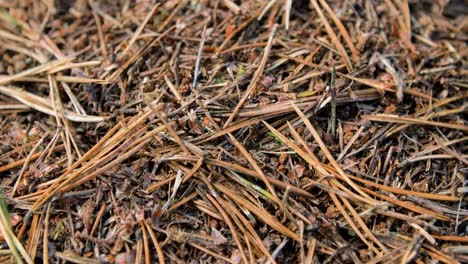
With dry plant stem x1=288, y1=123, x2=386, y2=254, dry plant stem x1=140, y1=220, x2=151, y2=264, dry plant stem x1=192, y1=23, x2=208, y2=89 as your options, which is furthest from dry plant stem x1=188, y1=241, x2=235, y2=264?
dry plant stem x1=192, y1=23, x2=208, y2=89

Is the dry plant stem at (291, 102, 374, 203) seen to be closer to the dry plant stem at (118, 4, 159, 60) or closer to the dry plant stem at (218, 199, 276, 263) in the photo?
the dry plant stem at (218, 199, 276, 263)

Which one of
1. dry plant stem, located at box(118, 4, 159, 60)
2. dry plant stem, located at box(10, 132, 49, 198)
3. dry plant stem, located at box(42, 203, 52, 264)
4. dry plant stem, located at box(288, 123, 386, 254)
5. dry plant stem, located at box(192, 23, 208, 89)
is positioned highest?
dry plant stem, located at box(118, 4, 159, 60)

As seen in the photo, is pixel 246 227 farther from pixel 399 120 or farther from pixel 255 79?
pixel 399 120

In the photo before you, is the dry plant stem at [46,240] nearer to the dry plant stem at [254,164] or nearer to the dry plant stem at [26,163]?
the dry plant stem at [26,163]

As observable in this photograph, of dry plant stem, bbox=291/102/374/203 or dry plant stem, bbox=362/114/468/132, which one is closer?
dry plant stem, bbox=291/102/374/203

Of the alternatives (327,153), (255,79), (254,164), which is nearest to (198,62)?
(255,79)

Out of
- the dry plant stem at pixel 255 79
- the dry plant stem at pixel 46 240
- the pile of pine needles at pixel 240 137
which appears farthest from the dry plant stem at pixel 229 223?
the dry plant stem at pixel 46 240

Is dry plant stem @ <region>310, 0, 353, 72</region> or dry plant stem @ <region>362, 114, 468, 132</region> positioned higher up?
dry plant stem @ <region>310, 0, 353, 72</region>

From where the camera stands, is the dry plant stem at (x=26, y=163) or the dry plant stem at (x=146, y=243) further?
the dry plant stem at (x=26, y=163)
